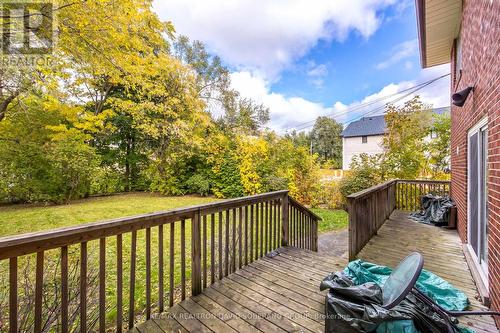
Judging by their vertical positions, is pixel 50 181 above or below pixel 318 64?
below

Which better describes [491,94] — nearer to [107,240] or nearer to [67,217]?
[107,240]

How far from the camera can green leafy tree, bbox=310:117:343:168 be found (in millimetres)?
31297

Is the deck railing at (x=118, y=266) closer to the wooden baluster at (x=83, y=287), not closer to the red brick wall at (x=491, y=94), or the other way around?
the wooden baluster at (x=83, y=287)

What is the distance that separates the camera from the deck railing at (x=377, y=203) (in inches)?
133

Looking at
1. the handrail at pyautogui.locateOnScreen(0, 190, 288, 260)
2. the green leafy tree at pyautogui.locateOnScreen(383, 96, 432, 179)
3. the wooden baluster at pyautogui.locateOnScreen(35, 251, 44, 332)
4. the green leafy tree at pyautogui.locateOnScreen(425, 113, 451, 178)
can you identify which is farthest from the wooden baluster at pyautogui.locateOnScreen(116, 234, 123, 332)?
the green leafy tree at pyautogui.locateOnScreen(425, 113, 451, 178)

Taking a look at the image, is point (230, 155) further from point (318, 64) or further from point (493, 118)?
point (493, 118)

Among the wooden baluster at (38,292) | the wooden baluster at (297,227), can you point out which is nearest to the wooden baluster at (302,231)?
the wooden baluster at (297,227)

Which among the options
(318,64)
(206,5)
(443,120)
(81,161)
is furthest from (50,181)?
(443,120)

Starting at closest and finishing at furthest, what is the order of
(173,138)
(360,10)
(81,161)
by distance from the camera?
(360,10) → (81,161) → (173,138)

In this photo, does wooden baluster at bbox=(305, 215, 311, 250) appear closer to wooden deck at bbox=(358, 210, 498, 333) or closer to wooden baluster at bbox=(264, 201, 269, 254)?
wooden deck at bbox=(358, 210, 498, 333)

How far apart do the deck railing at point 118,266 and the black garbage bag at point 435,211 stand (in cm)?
308

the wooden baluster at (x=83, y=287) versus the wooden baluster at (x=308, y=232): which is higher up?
the wooden baluster at (x=83, y=287)

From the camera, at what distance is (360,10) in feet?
23.8

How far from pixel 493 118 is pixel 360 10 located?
685 centimetres
